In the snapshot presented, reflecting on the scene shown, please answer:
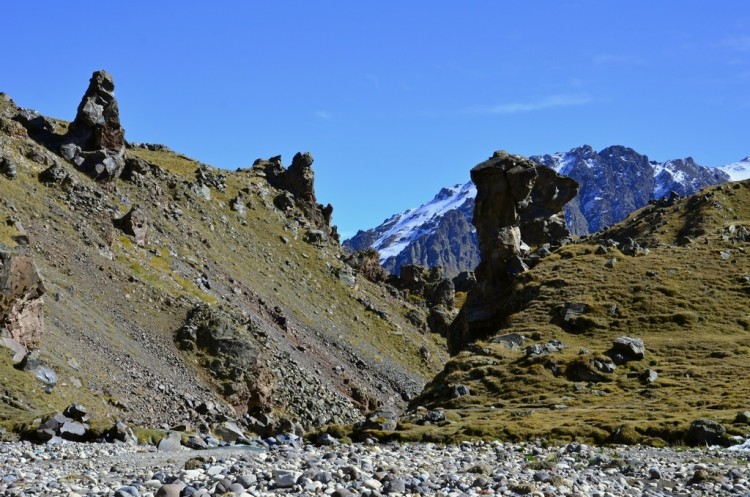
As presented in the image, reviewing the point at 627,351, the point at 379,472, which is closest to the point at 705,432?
the point at 627,351

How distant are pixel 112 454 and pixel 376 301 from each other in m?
127

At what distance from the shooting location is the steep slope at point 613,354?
42516 millimetres

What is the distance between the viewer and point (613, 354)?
2307 inches

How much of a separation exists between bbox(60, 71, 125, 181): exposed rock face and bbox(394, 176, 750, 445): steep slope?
210 ft

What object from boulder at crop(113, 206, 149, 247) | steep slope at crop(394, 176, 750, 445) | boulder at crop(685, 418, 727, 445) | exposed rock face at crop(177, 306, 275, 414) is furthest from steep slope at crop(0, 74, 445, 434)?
boulder at crop(685, 418, 727, 445)

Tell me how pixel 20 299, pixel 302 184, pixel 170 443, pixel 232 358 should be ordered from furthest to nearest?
1. pixel 302 184
2. pixel 232 358
3. pixel 20 299
4. pixel 170 443

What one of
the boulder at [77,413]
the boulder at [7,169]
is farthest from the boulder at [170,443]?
the boulder at [7,169]

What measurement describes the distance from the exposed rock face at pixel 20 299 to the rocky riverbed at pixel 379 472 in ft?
64.9

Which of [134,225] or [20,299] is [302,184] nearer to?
[134,225]

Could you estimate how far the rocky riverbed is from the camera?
63.5 ft

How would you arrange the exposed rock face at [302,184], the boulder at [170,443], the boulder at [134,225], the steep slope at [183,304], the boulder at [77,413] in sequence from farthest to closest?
the exposed rock face at [302,184], the boulder at [134,225], the steep slope at [183,304], the boulder at [77,413], the boulder at [170,443]

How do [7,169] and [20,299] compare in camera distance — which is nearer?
[20,299]

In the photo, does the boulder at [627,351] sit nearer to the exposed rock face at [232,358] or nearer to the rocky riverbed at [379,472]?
the rocky riverbed at [379,472]

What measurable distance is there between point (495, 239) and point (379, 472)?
64.7 m
